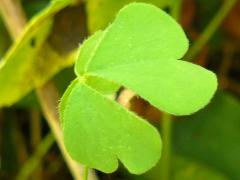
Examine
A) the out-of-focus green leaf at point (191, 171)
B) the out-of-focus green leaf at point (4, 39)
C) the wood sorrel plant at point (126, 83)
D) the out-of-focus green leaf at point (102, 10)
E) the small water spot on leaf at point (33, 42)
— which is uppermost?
the wood sorrel plant at point (126, 83)

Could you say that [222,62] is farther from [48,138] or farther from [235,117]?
[48,138]

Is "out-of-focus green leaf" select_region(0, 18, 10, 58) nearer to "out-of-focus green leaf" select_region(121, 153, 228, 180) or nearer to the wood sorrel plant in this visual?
"out-of-focus green leaf" select_region(121, 153, 228, 180)

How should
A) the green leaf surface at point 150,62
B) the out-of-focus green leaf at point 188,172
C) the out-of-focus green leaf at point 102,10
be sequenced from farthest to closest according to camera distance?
the out-of-focus green leaf at point 188,172 → the out-of-focus green leaf at point 102,10 → the green leaf surface at point 150,62

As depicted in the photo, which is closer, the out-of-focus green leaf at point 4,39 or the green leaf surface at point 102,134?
the green leaf surface at point 102,134

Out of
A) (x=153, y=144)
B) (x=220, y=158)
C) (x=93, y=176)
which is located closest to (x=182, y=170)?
(x=220, y=158)

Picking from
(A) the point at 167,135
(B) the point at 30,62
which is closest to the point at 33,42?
(B) the point at 30,62

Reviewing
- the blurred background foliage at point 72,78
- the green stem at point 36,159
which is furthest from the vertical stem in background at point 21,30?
the green stem at point 36,159

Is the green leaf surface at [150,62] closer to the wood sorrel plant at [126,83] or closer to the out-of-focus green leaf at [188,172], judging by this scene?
the wood sorrel plant at [126,83]
